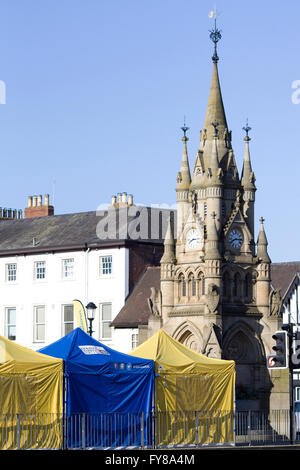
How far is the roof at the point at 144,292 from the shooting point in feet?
217

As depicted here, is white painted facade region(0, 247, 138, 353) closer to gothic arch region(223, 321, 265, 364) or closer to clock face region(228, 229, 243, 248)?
gothic arch region(223, 321, 265, 364)

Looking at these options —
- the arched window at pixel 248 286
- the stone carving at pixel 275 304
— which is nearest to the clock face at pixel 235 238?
the arched window at pixel 248 286

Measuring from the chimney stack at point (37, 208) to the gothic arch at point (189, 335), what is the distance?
20896 millimetres

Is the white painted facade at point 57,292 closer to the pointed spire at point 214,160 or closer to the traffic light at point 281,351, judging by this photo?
the pointed spire at point 214,160

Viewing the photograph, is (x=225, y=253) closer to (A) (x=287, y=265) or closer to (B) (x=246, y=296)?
(B) (x=246, y=296)

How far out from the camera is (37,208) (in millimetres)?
79938

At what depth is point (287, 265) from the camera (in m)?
71.1

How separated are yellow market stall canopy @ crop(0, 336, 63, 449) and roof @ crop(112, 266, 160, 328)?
26.9 m

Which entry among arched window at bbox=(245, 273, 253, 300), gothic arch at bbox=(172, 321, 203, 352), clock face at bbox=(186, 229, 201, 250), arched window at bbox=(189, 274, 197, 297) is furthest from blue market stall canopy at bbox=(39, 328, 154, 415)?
arched window at bbox=(245, 273, 253, 300)

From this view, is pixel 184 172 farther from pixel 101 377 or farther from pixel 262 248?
pixel 101 377

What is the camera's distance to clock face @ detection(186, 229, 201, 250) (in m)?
61.3

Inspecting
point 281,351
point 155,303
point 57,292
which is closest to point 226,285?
point 155,303

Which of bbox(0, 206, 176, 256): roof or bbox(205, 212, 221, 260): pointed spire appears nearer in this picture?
bbox(205, 212, 221, 260): pointed spire
